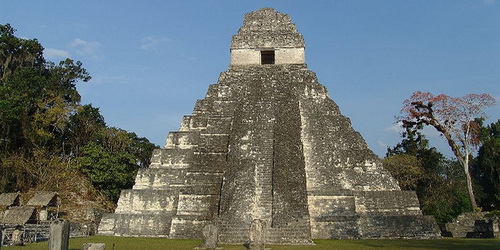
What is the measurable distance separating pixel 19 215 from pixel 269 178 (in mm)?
7448

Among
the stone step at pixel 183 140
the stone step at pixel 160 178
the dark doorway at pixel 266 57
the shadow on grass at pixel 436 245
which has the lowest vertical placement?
the shadow on grass at pixel 436 245

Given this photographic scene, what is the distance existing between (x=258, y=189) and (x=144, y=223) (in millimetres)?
3647

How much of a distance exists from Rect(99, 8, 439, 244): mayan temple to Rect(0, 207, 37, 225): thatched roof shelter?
2.02 meters

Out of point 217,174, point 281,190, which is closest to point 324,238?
point 281,190

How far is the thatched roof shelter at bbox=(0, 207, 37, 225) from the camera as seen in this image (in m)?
12.7

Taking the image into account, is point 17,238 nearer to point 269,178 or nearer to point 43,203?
point 43,203

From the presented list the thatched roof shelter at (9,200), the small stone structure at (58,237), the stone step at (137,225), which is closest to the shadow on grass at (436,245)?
the stone step at (137,225)

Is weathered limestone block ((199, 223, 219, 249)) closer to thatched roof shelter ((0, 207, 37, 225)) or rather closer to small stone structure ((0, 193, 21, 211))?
thatched roof shelter ((0, 207, 37, 225))

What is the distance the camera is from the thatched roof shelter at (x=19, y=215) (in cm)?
1267

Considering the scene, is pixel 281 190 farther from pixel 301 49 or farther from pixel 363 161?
pixel 301 49

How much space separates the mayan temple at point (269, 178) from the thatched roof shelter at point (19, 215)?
2021mm

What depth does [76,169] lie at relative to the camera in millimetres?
21719

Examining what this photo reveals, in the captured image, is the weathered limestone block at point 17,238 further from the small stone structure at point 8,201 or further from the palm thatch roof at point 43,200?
the small stone structure at point 8,201

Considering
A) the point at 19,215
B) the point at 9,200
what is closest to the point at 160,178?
the point at 19,215
